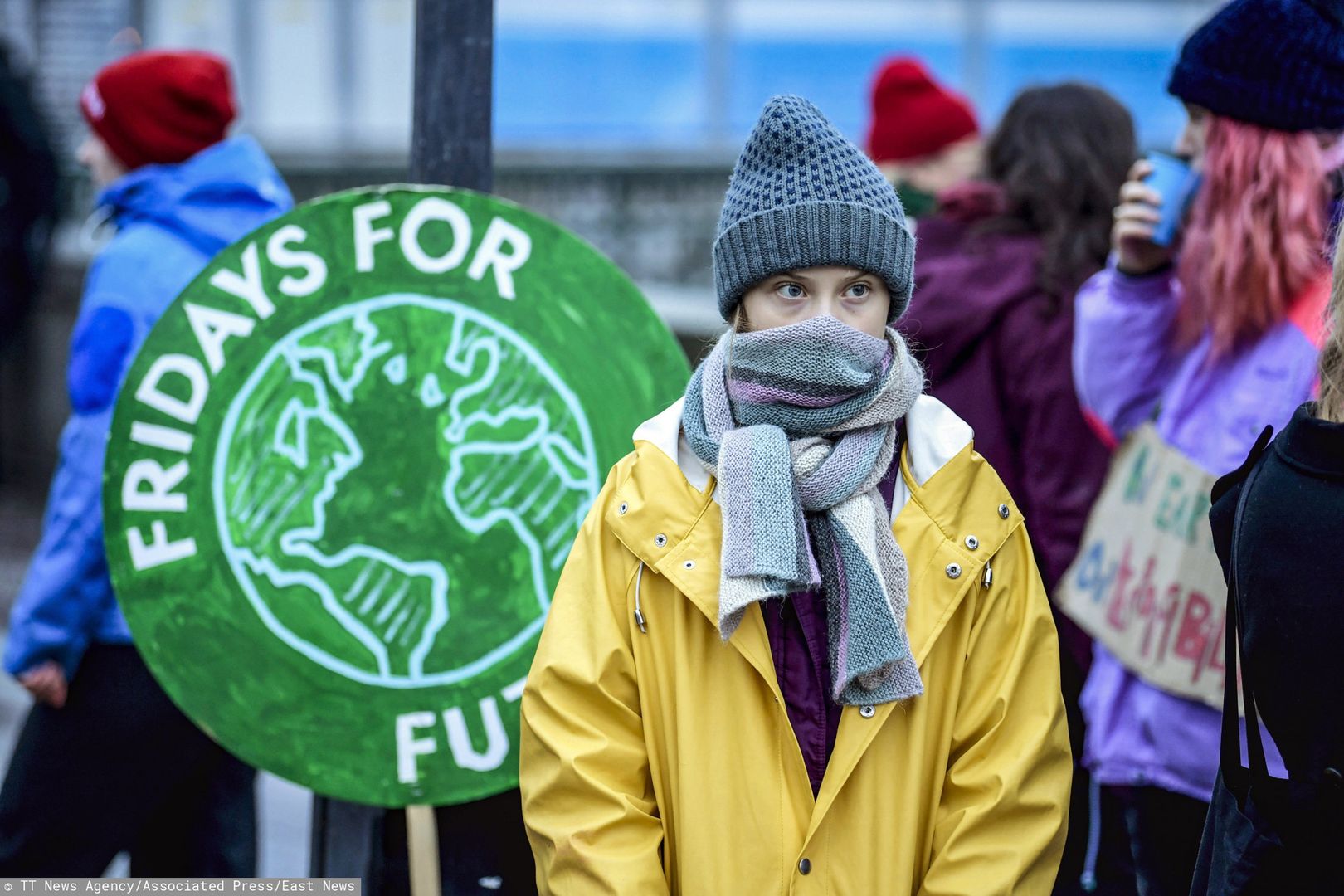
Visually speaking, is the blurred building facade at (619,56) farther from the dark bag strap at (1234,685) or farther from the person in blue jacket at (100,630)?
the dark bag strap at (1234,685)

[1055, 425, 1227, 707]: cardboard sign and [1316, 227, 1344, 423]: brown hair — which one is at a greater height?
[1316, 227, 1344, 423]: brown hair

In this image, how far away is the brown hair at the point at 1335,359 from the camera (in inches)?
77.2

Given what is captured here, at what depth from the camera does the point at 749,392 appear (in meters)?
2.16

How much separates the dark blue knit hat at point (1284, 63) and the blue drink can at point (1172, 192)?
15cm

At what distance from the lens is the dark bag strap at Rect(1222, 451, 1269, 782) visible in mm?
1975

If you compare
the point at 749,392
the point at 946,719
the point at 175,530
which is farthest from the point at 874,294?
the point at 175,530

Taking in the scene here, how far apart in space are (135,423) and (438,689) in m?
0.68

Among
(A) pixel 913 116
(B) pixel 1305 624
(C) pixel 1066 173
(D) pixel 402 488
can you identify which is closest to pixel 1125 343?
(C) pixel 1066 173

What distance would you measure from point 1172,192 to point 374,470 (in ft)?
4.85

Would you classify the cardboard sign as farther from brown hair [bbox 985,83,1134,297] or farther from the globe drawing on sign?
the globe drawing on sign

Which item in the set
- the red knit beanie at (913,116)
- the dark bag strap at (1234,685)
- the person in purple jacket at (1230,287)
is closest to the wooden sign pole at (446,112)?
the person in purple jacket at (1230,287)

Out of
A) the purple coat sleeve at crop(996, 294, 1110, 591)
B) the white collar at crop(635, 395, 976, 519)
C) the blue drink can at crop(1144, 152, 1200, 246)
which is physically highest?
the blue drink can at crop(1144, 152, 1200, 246)

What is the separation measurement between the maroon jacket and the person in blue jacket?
1.46 metres

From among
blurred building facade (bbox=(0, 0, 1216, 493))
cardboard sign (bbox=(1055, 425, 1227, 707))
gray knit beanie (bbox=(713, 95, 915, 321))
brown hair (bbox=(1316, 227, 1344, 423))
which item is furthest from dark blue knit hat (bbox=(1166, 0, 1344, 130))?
blurred building facade (bbox=(0, 0, 1216, 493))
